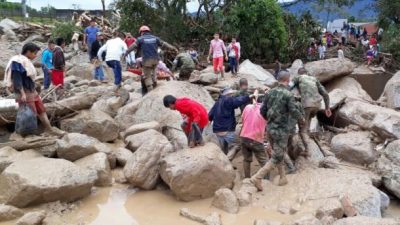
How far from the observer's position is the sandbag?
7.43 metres

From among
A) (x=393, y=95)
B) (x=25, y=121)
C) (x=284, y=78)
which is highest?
(x=284, y=78)

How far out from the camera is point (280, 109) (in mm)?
6551

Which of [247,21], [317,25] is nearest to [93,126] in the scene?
[247,21]

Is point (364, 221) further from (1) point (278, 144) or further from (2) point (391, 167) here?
(2) point (391, 167)

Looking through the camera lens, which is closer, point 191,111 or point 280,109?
point 280,109

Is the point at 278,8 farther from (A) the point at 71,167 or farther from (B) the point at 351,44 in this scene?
(A) the point at 71,167

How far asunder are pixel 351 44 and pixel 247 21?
955 centimetres

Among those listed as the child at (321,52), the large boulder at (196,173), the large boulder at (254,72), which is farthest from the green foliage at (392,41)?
the large boulder at (196,173)

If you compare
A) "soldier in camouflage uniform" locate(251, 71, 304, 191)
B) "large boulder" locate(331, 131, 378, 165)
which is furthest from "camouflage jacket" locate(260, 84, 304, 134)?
"large boulder" locate(331, 131, 378, 165)

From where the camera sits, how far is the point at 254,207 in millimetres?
6297

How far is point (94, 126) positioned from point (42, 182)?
2.35m

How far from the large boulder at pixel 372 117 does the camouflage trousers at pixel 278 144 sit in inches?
101

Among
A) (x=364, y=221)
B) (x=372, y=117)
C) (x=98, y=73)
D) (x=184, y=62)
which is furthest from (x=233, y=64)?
(x=364, y=221)

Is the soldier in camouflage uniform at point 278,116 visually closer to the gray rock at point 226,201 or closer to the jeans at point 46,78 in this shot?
the gray rock at point 226,201
